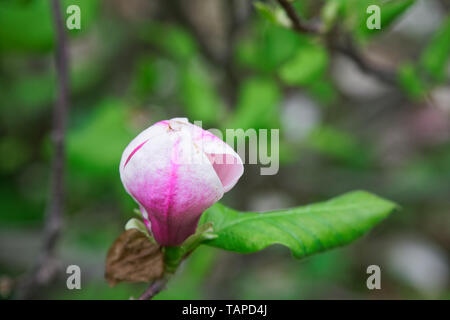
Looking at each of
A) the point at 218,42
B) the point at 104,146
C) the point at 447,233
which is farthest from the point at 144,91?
the point at 447,233

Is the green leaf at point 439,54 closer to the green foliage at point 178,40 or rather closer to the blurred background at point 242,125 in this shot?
the blurred background at point 242,125

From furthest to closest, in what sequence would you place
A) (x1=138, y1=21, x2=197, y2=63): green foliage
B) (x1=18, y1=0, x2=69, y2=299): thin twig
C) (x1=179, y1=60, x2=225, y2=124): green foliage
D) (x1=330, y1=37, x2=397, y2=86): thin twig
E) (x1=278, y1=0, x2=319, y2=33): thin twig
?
(x1=138, y1=21, x2=197, y2=63): green foliage
(x1=179, y1=60, x2=225, y2=124): green foliage
(x1=330, y1=37, x2=397, y2=86): thin twig
(x1=18, y1=0, x2=69, y2=299): thin twig
(x1=278, y1=0, x2=319, y2=33): thin twig

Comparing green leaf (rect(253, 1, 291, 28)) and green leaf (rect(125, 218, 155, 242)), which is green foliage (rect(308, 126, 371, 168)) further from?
green leaf (rect(125, 218, 155, 242))

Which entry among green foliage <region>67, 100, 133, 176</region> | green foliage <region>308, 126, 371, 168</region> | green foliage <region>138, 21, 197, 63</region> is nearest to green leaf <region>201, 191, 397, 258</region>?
green foliage <region>67, 100, 133, 176</region>

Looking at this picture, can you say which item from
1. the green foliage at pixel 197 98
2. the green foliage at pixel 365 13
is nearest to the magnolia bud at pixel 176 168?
the green foliage at pixel 365 13

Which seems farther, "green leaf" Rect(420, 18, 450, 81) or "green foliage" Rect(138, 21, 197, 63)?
"green foliage" Rect(138, 21, 197, 63)

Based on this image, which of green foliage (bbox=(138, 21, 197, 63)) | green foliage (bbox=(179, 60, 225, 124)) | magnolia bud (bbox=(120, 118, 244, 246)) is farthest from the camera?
green foliage (bbox=(138, 21, 197, 63))

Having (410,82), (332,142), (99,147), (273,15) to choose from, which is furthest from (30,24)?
(332,142)

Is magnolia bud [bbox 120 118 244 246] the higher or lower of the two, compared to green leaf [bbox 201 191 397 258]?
higher
